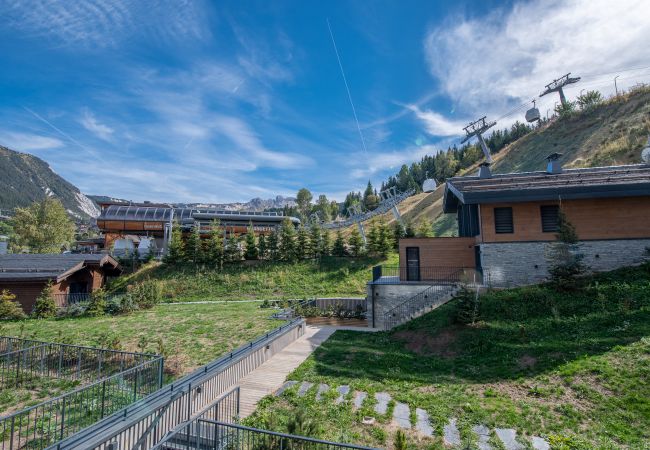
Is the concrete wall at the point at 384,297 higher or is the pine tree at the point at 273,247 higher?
the pine tree at the point at 273,247

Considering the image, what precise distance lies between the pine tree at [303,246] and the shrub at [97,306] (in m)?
15.5

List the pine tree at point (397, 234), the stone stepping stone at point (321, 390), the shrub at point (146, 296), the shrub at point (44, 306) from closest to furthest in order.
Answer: the stone stepping stone at point (321, 390) → the shrub at point (44, 306) → the shrub at point (146, 296) → the pine tree at point (397, 234)

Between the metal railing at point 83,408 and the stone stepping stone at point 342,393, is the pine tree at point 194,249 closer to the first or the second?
the metal railing at point 83,408

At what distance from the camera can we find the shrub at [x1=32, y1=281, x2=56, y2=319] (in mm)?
20469

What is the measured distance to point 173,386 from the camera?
7934 millimetres

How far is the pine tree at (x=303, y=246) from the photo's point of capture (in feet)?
101

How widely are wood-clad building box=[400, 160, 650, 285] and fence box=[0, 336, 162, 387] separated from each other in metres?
16.2

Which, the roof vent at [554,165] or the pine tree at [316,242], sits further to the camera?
the pine tree at [316,242]

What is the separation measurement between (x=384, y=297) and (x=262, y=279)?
43.5ft

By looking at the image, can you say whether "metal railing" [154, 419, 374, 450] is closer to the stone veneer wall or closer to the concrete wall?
the concrete wall

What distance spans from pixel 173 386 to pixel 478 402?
7.65 meters

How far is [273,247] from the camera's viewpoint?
103ft

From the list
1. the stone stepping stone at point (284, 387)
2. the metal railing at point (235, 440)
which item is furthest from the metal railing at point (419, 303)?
the metal railing at point (235, 440)

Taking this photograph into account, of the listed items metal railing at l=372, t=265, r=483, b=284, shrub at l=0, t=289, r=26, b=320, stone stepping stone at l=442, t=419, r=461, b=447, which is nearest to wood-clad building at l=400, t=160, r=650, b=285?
metal railing at l=372, t=265, r=483, b=284
